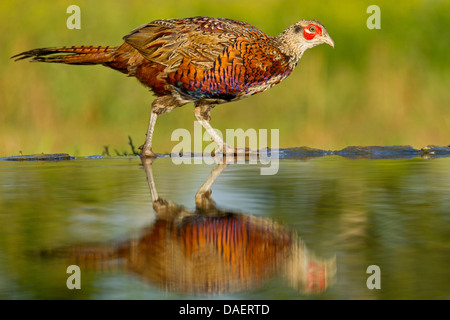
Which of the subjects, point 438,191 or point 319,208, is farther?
point 438,191

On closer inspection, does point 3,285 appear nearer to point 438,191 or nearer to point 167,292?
point 167,292

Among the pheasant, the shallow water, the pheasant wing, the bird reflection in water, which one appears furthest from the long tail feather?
the bird reflection in water

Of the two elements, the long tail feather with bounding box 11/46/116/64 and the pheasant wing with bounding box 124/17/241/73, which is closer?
the pheasant wing with bounding box 124/17/241/73

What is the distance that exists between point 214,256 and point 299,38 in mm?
5358

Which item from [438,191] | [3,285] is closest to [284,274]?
[3,285]

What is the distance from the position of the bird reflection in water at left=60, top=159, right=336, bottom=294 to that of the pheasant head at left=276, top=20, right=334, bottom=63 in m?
4.14

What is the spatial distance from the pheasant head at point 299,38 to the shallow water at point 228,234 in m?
1.82

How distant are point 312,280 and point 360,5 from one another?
29.1 ft

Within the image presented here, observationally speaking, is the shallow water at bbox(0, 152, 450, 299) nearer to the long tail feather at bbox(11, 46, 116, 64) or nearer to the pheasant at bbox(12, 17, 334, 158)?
the pheasant at bbox(12, 17, 334, 158)

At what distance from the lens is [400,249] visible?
372 cm

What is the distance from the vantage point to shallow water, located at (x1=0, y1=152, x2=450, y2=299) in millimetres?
3062

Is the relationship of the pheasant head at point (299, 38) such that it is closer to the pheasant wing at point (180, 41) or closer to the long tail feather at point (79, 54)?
the pheasant wing at point (180, 41)

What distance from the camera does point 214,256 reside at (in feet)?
11.8

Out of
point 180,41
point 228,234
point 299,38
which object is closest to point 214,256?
point 228,234
